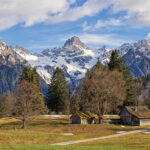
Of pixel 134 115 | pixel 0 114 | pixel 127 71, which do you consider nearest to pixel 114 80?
pixel 134 115

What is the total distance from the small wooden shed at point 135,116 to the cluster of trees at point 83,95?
398cm

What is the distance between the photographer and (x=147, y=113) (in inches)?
2980

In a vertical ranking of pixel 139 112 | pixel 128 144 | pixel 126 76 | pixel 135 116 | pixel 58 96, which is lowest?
pixel 128 144

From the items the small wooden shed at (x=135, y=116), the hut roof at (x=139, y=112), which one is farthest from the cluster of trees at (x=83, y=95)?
the hut roof at (x=139, y=112)

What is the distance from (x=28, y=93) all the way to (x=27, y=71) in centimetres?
2296

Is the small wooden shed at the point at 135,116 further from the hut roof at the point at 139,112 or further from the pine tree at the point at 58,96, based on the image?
the pine tree at the point at 58,96

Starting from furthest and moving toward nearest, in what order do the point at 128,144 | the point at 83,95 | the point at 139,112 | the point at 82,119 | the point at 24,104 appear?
the point at 139,112, the point at 83,95, the point at 82,119, the point at 24,104, the point at 128,144

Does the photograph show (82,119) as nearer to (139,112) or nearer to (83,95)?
(83,95)

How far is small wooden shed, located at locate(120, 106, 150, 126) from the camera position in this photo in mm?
72250

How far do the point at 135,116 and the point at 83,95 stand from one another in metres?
15.9

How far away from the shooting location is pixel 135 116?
73.0 meters

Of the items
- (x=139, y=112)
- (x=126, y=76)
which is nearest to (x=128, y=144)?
(x=139, y=112)

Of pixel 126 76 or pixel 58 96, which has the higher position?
pixel 126 76

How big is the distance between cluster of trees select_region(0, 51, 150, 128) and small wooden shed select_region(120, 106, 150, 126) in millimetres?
3980
